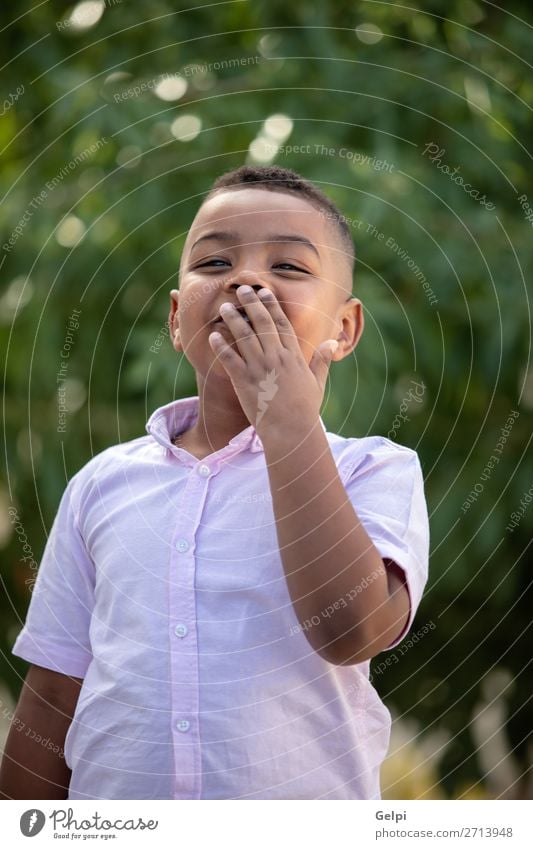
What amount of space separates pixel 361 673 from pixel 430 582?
722 mm

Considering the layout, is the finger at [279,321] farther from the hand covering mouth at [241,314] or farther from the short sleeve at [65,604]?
the short sleeve at [65,604]

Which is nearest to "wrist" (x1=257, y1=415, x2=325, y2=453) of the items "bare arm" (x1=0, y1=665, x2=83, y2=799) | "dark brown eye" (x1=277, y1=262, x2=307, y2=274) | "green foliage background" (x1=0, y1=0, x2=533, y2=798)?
"dark brown eye" (x1=277, y1=262, x2=307, y2=274)

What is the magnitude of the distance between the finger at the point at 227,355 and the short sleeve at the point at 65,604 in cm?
16

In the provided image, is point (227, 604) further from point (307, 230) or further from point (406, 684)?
point (406, 684)

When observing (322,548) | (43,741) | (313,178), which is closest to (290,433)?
(322,548)

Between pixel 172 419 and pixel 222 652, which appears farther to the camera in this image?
pixel 172 419

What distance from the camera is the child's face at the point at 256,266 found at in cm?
66

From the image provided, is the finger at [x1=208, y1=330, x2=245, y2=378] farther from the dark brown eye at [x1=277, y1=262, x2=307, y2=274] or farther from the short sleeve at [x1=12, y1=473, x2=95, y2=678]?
the short sleeve at [x1=12, y1=473, x2=95, y2=678]

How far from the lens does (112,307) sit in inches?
52.8

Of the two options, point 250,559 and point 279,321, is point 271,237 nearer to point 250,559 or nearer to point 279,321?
point 279,321

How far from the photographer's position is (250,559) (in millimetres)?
639

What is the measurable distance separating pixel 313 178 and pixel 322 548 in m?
0.73

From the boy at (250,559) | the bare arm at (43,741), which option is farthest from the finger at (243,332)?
the bare arm at (43,741)
